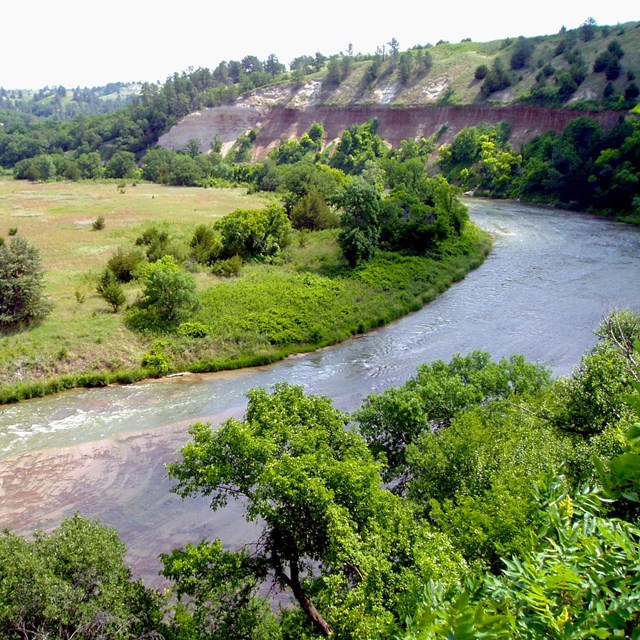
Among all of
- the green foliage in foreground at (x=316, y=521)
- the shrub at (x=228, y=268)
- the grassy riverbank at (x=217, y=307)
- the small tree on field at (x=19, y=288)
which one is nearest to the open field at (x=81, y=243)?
the grassy riverbank at (x=217, y=307)

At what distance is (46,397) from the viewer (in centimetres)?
2686

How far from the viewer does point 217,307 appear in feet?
112

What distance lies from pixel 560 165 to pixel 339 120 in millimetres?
49488

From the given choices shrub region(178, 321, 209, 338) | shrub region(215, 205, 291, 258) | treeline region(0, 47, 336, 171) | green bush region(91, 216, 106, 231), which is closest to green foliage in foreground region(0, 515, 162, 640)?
shrub region(178, 321, 209, 338)

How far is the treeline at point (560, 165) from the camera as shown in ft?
200

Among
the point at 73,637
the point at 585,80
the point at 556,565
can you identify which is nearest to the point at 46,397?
the point at 73,637

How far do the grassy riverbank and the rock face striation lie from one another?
35.9 m

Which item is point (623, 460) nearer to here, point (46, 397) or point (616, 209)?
point (46, 397)

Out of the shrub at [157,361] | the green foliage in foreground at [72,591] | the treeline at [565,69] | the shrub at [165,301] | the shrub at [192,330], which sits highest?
the treeline at [565,69]

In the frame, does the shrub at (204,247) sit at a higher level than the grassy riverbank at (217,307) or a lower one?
higher

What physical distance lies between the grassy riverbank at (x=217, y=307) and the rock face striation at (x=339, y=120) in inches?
1414

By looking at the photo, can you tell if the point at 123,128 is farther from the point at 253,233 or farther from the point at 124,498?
the point at 124,498

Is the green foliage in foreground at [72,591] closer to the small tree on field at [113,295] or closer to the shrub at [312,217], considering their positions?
the small tree on field at [113,295]

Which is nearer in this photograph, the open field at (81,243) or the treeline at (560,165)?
the open field at (81,243)
